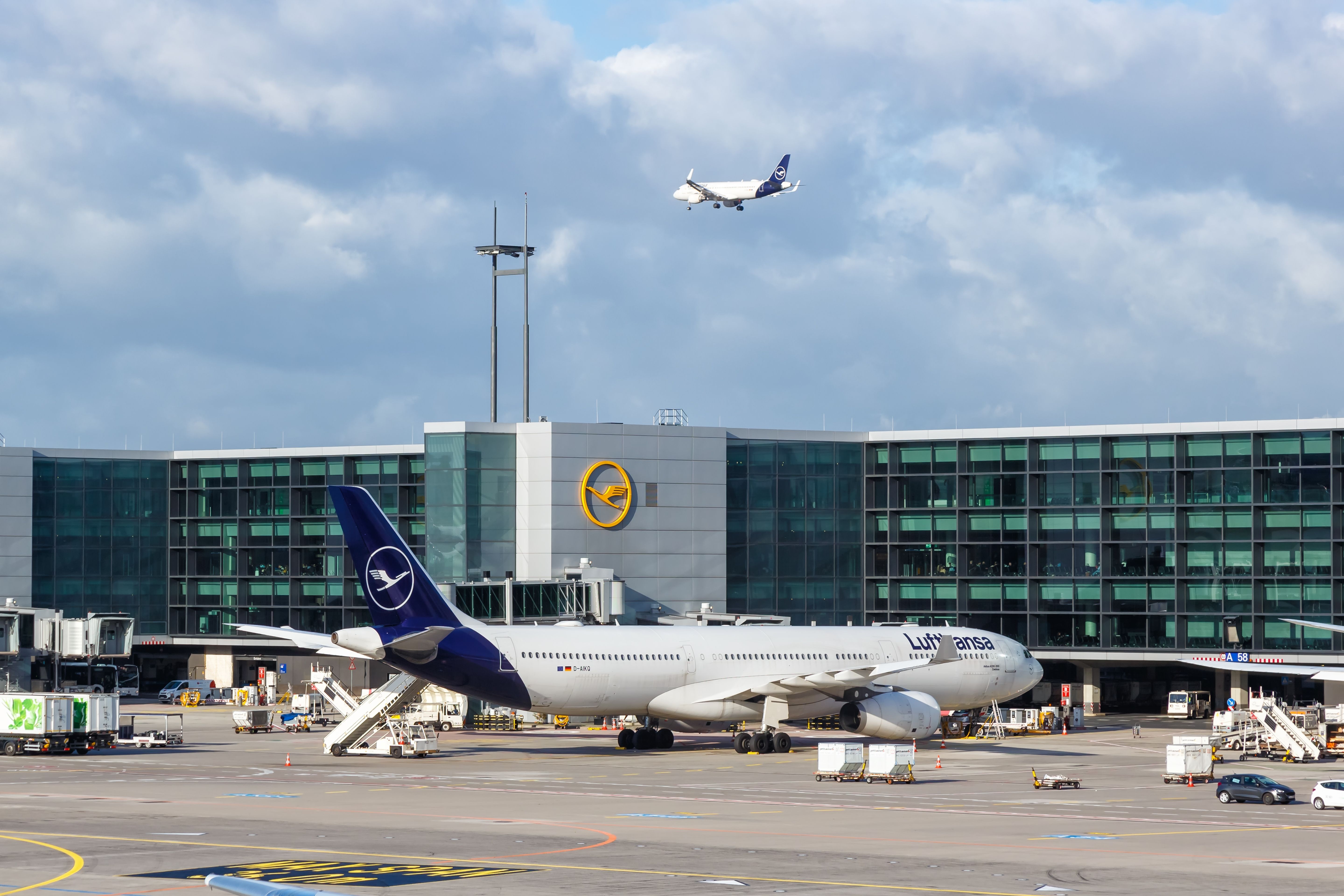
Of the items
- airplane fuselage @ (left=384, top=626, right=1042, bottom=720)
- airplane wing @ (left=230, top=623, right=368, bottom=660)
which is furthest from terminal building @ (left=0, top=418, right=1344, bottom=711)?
airplane fuselage @ (left=384, top=626, right=1042, bottom=720)

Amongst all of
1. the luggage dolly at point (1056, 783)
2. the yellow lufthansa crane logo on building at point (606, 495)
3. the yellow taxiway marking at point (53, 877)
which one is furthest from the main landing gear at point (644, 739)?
the yellow taxiway marking at point (53, 877)

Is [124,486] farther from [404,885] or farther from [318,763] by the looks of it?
[404,885]

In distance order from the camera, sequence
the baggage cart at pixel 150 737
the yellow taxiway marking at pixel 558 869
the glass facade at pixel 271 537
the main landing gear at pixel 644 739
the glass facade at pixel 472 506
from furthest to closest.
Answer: the glass facade at pixel 271 537 → the glass facade at pixel 472 506 → the baggage cart at pixel 150 737 → the main landing gear at pixel 644 739 → the yellow taxiway marking at pixel 558 869

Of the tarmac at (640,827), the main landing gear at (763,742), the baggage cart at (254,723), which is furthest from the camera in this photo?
the baggage cart at (254,723)

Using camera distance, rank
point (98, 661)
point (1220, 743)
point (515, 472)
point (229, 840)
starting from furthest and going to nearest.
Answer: point (98, 661), point (515, 472), point (1220, 743), point (229, 840)

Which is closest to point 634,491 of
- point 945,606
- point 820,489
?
point 820,489

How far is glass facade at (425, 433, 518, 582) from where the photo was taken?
9050 centimetres

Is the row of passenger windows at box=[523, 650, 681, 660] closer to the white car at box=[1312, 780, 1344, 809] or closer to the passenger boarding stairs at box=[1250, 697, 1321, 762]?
the passenger boarding stairs at box=[1250, 697, 1321, 762]

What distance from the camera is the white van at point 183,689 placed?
112312 millimetres

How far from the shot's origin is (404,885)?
28203mm

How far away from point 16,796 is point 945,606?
64712 mm

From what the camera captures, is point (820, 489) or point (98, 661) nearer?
point (820, 489)

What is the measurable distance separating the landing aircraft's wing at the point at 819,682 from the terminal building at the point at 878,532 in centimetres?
2057

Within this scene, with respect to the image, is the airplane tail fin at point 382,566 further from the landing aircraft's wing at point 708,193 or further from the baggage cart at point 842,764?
the landing aircraft's wing at point 708,193
